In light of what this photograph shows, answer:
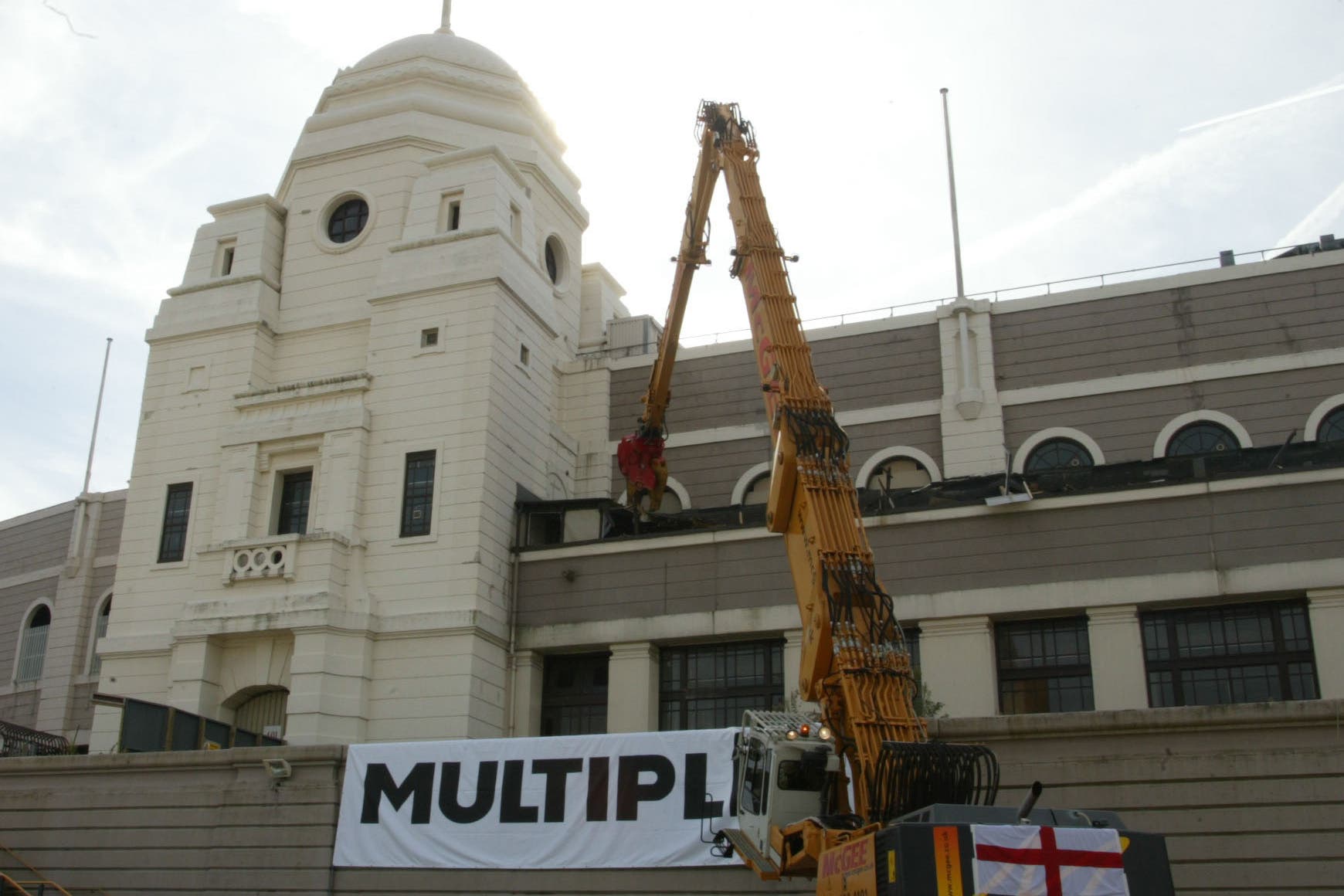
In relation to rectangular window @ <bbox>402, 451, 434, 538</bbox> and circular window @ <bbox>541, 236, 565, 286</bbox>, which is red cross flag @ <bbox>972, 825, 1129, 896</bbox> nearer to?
rectangular window @ <bbox>402, 451, 434, 538</bbox>

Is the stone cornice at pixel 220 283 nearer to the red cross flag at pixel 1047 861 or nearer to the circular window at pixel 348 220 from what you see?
the circular window at pixel 348 220

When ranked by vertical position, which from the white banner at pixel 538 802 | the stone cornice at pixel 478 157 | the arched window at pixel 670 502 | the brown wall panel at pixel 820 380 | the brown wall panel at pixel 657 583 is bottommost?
the white banner at pixel 538 802

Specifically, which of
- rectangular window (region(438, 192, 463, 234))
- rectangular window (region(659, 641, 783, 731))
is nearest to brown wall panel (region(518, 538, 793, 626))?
rectangular window (region(659, 641, 783, 731))

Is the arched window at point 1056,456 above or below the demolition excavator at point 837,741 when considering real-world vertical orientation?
above

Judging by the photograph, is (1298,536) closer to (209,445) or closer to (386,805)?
(386,805)

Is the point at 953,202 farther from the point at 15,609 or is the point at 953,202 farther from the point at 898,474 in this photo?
the point at 15,609

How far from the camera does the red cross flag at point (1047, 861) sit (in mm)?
13820

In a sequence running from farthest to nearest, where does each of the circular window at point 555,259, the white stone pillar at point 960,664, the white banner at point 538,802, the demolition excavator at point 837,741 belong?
1. the circular window at point 555,259
2. the white stone pillar at point 960,664
3. the white banner at point 538,802
4. the demolition excavator at point 837,741

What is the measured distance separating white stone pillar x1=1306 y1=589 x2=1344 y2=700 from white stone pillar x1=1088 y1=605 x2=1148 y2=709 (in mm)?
3532

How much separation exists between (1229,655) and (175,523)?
27.3 metres

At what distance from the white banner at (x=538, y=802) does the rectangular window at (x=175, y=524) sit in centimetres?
1443

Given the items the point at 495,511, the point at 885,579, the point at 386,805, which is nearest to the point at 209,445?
the point at 495,511

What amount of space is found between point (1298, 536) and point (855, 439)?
1234 cm

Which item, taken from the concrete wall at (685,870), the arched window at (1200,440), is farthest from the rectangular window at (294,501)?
the arched window at (1200,440)
